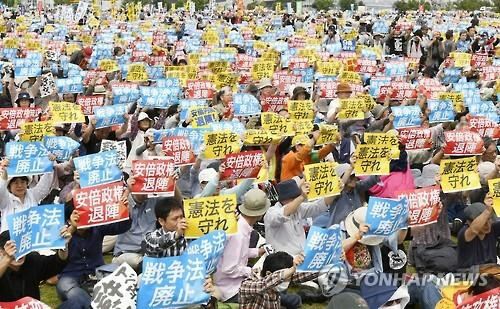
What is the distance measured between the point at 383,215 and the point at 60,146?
4.17 meters

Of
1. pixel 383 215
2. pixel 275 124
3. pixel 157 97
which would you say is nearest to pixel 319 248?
pixel 383 215

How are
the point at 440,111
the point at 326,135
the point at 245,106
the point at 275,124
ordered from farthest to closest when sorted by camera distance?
the point at 245,106 < the point at 440,111 < the point at 275,124 < the point at 326,135

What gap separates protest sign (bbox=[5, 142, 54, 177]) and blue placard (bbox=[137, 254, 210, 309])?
9.26 feet

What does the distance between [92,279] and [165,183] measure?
1.06 m

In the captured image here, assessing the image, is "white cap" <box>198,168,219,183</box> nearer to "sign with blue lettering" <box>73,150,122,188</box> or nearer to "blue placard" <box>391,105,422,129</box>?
"sign with blue lettering" <box>73,150,122,188</box>

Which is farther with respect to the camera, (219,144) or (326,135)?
(326,135)

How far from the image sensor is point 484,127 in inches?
385

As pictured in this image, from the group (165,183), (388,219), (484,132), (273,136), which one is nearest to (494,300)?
(388,219)

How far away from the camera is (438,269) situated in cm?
738

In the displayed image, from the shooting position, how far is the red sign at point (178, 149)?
8.09 meters

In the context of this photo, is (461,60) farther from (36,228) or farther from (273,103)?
(36,228)

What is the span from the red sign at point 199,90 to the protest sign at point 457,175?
5349 mm

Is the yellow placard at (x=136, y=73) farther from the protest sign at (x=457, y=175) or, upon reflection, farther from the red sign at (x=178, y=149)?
the protest sign at (x=457, y=175)

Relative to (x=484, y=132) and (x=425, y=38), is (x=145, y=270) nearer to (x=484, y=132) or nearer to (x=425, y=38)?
(x=484, y=132)
